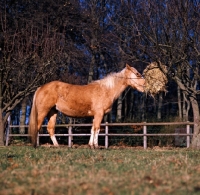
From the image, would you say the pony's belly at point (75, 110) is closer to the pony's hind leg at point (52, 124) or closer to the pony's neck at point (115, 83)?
the pony's hind leg at point (52, 124)

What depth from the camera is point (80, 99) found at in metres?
13.7

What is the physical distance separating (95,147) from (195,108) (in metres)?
4.66

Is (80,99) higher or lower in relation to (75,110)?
higher

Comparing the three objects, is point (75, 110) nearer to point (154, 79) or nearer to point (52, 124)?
point (52, 124)

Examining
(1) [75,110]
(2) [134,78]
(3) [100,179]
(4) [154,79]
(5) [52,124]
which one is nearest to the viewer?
(3) [100,179]

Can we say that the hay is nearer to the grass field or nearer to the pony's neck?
the pony's neck

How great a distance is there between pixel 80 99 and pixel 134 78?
2084mm

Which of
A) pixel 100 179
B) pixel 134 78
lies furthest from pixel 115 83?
pixel 100 179

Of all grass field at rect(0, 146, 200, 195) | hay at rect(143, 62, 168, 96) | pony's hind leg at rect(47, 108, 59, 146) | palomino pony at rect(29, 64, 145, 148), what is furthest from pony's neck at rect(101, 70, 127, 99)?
grass field at rect(0, 146, 200, 195)

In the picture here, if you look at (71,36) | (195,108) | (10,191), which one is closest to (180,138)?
(195,108)

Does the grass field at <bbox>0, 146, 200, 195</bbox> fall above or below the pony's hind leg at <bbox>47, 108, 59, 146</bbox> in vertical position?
below

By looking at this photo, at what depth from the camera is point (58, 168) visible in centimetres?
646

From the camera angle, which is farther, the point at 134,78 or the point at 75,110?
the point at 134,78

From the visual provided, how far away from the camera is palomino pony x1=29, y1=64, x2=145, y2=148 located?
13297 mm
